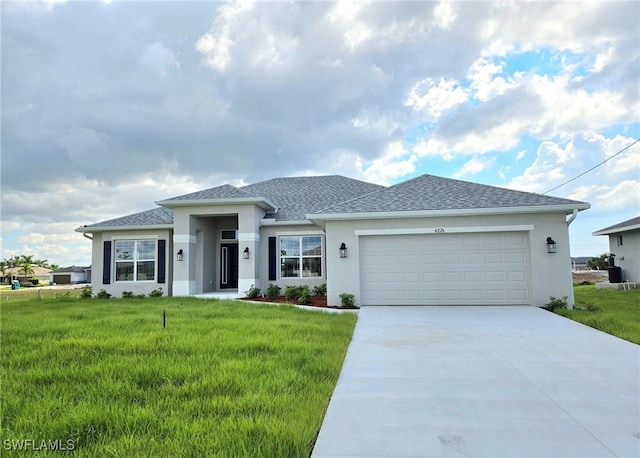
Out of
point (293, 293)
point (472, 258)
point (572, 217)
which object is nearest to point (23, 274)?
point (293, 293)

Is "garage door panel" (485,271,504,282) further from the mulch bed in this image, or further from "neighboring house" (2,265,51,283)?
"neighboring house" (2,265,51,283)

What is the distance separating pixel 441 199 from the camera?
12.0 metres

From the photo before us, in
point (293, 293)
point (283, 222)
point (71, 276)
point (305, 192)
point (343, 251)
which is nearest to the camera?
point (343, 251)

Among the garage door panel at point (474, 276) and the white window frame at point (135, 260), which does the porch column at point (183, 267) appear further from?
the garage door panel at point (474, 276)

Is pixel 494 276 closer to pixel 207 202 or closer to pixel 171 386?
pixel 171 386

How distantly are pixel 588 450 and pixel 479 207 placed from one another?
8.95m

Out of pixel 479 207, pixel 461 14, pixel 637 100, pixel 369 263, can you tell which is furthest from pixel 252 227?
pixel 637 100

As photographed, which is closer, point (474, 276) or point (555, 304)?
point (555, 304)

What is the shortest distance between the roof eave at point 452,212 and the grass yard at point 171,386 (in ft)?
14.7

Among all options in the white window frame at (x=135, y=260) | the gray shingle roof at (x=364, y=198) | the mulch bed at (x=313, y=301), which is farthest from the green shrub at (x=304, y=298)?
the white window frame at (x=135, y=260)

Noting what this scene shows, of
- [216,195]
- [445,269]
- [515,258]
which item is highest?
[216,195]

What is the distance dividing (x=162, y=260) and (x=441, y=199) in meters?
11.6

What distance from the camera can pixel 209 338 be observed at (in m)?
6.63

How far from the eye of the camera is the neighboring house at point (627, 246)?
1981 centimetres
